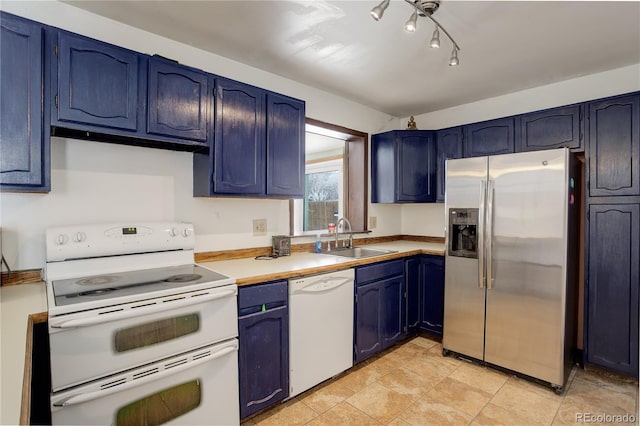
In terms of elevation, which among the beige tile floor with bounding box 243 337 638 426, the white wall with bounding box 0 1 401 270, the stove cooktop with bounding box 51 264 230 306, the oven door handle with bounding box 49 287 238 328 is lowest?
the beige tile floor with bounding box 243 337 638 426

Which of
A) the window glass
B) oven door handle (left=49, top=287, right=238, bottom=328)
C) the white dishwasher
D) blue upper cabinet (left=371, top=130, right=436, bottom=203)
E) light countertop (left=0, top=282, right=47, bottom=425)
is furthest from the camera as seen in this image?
the window glass

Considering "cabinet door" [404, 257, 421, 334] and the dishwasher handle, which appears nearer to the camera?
the dishwasher handle

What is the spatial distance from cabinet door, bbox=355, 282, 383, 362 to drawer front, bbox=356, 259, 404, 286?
5cm

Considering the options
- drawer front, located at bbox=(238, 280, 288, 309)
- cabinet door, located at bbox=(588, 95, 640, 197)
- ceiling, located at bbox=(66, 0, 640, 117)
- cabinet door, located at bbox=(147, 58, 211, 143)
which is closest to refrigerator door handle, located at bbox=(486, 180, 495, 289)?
cabinet door, located at bbox=(588, 95, 640, 197)

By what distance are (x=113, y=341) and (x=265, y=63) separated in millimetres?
2108

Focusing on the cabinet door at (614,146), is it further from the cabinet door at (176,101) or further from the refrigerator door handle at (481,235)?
the cabinet door at (176,101)

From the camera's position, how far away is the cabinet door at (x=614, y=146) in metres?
2.30

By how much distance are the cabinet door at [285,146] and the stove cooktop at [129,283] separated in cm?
83

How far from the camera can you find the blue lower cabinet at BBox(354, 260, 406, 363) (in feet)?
8.21

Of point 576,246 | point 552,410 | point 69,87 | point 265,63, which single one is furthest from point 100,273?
point 576,246

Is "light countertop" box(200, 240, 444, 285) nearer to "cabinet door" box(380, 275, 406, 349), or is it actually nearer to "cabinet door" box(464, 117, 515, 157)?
"cabinet door" box(380, 275, 406, 349)

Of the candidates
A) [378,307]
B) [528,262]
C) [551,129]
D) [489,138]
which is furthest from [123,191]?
[551,129]

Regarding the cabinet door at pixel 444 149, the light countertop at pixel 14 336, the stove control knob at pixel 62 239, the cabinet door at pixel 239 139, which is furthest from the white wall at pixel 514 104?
the light countertop at pixel 14 336

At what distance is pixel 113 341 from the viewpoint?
1.38m
